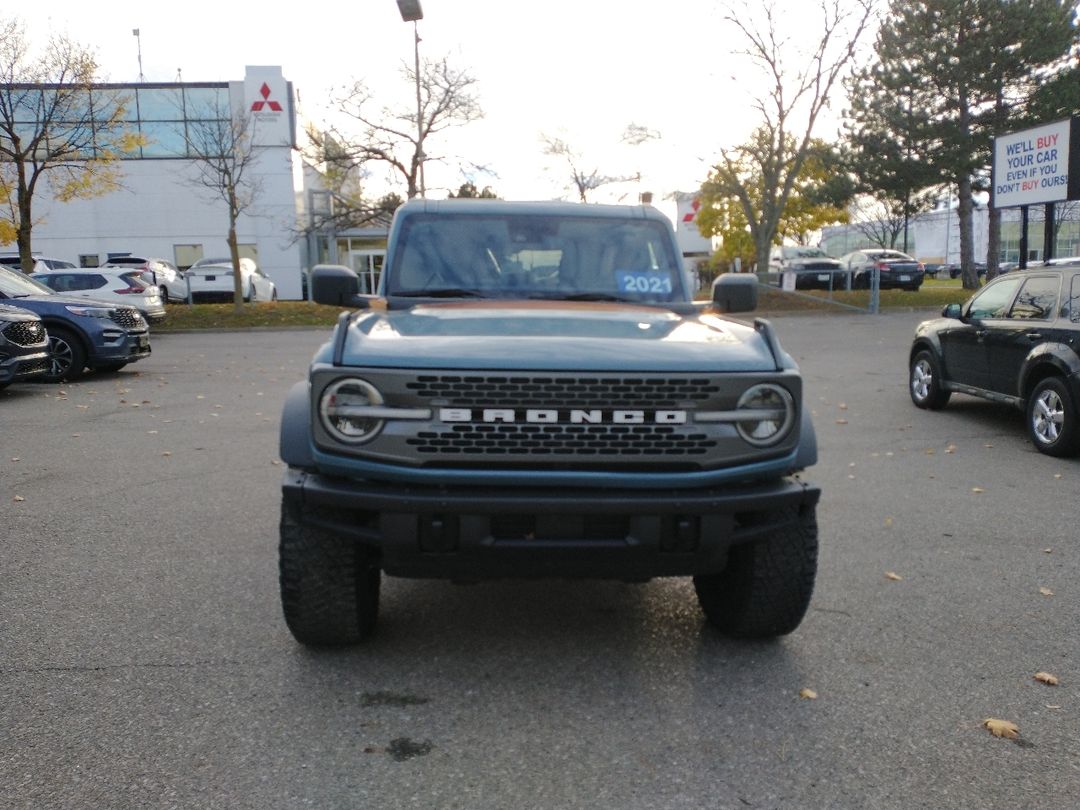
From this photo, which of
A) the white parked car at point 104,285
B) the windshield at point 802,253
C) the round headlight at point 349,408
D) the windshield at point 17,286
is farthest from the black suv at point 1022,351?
the windshield at point 802,253

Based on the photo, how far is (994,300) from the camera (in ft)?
30.8

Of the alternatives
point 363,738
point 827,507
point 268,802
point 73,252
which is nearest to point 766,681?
point 363,738

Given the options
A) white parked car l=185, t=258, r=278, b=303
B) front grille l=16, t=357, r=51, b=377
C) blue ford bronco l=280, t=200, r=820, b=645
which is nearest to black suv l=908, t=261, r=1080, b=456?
blue ford bronco l=280, t=200, r=820, b=645

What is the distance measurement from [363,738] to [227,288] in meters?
31.3

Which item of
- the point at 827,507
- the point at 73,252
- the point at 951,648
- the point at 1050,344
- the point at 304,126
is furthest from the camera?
the point at 73,252

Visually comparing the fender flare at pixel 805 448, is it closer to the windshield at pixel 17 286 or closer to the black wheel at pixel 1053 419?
the black wheel at pixel 1053 419

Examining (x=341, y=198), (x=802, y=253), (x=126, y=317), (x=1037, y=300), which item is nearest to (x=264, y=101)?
(x=341, y=198)

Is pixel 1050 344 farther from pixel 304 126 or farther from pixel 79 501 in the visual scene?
pixel 304 126

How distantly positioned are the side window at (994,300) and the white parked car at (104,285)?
16504mm

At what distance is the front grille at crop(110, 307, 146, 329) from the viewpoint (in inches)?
549

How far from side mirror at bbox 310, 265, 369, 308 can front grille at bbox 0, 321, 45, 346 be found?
8.38m

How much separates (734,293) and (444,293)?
1.47 m

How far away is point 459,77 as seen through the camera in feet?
103

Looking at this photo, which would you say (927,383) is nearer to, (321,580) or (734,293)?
(734,293)
